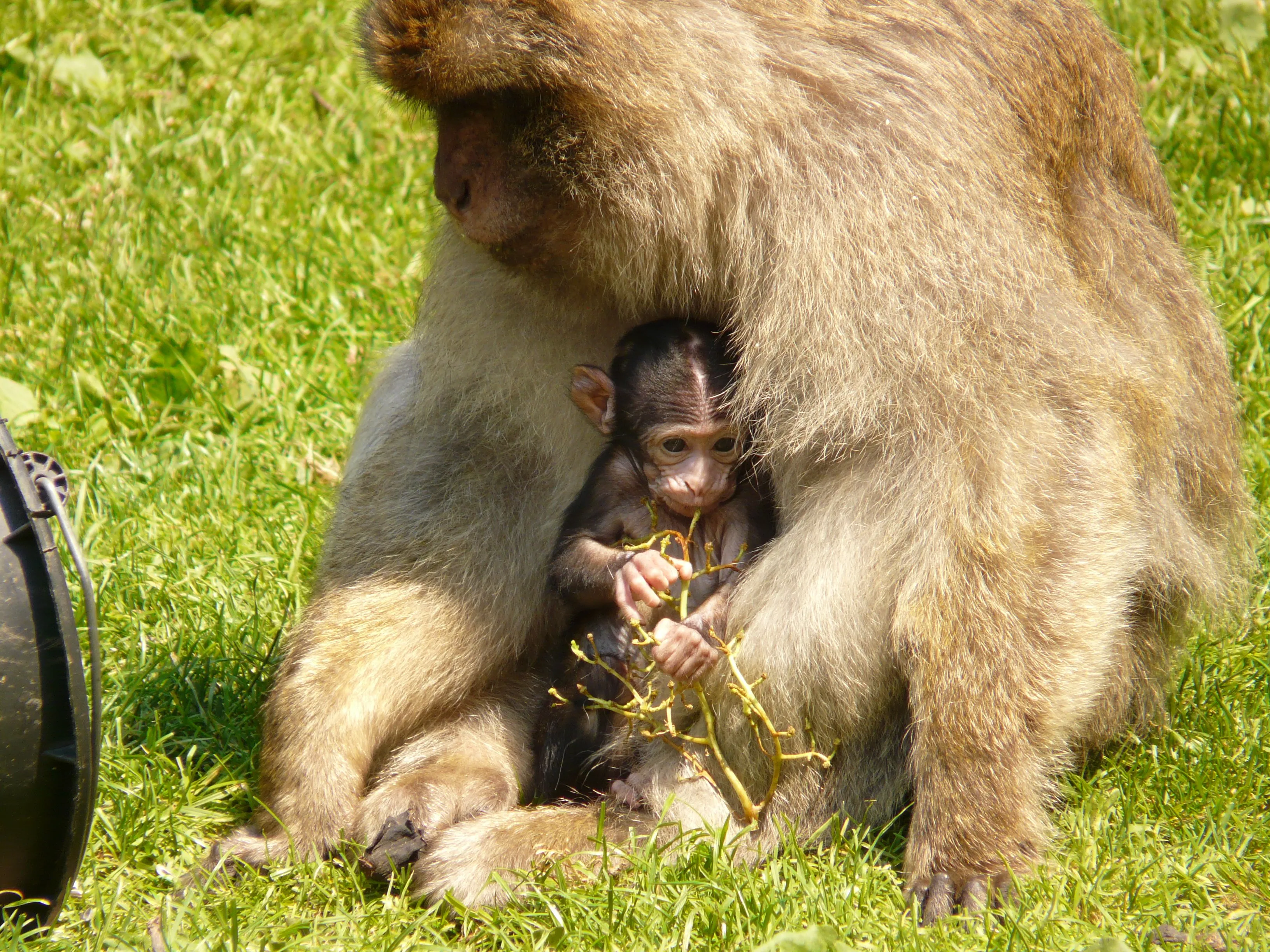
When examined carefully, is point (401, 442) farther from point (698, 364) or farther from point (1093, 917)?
point (1093, 917)

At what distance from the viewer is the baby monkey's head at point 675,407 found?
3.70 m

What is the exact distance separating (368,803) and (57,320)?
309 centimetres

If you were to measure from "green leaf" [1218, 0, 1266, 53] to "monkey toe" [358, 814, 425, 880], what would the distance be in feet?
18.0

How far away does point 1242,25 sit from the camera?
276 inches

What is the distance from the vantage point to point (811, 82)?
3406 mm

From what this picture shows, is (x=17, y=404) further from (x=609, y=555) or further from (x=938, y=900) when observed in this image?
(x=938, y=900)

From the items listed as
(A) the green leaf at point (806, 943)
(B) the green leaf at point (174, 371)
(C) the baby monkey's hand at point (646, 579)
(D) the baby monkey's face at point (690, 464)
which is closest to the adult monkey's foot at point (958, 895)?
(A) the green leaf at point (806, 943)

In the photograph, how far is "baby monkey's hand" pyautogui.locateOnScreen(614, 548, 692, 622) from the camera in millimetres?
3574

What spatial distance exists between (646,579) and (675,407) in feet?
1.42

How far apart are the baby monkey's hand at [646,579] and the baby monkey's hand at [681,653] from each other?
7 centimetres

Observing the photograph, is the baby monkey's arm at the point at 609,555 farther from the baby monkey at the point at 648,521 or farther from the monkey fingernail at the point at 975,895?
the monkey fingernail at the point at 975,895

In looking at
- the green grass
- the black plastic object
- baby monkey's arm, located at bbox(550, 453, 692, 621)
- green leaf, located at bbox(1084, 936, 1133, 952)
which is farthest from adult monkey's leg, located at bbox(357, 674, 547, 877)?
green leaf, located at bbox(1084, 936, 1133, 952)

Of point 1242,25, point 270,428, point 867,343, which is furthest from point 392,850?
point 1242,25

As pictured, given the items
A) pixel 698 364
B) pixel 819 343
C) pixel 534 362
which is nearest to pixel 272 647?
pixel 534 362
